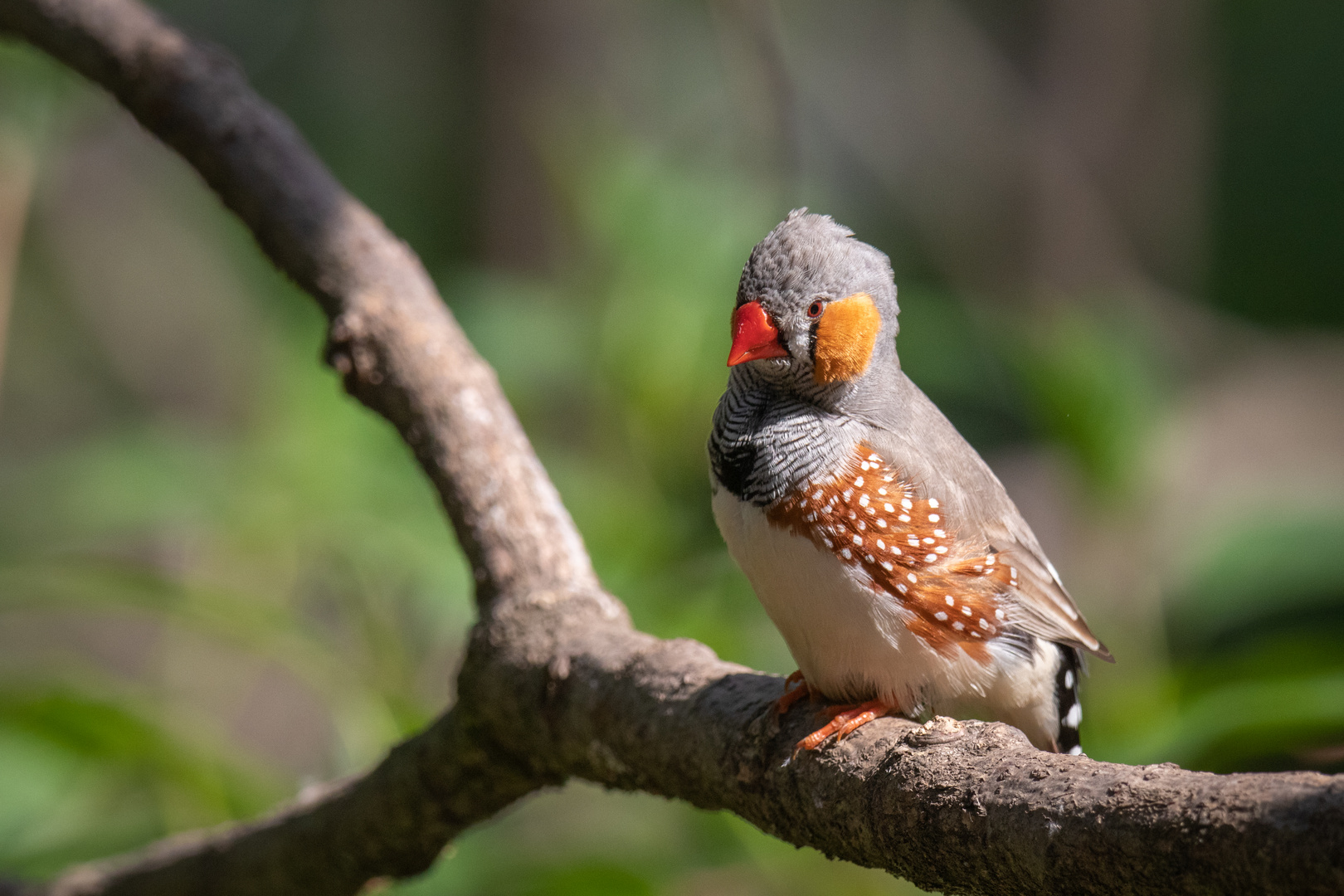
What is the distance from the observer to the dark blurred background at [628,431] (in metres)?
2.72

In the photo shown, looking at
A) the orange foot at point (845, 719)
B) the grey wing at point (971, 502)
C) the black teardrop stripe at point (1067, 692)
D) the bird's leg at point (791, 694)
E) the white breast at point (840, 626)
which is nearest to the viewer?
the orange foot at point (845, 719)

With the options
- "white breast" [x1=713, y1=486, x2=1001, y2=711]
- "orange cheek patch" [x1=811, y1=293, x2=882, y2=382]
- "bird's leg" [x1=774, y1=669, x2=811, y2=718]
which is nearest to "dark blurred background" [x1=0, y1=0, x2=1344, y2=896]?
"white breast" [x1=713, y1=486, x2=1001, y2=711]

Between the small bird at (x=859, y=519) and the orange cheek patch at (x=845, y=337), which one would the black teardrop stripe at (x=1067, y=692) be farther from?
the orange cheek patch at (x=845, y=337)

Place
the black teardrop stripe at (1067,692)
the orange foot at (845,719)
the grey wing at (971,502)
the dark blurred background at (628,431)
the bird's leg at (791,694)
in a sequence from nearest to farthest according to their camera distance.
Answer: the orange foot at (845,719) < the bird's leg at (791,694) < the grey wing at (971,502) < the black teardrop stripe at (1067,692) < the dark blurred background at (628,431)

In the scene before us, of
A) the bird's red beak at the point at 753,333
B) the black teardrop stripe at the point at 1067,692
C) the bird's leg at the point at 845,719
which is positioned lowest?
the bird's leg at the point at 845,719

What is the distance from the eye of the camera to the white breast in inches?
72.2

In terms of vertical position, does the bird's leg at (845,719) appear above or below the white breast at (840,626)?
below

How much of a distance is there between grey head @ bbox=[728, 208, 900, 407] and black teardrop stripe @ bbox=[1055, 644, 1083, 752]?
A: 2.13ft

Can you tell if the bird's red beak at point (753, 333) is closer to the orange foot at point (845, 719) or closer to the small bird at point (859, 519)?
the small bird at point (859, 519)

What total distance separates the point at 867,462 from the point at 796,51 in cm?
874

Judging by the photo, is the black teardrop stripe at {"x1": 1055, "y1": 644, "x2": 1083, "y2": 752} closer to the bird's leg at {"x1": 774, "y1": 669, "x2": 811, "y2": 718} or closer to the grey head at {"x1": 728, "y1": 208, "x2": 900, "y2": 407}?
the bird's leg at {"x1": 774, "y1": 669, "x2": 811, "y2": 718}

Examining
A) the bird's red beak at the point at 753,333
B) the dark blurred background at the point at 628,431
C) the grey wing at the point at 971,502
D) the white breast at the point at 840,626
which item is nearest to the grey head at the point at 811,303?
the bird's red beak at the point at 753,333

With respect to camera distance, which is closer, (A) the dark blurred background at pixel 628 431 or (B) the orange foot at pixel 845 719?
(B) the orange foot at pixel 845 719

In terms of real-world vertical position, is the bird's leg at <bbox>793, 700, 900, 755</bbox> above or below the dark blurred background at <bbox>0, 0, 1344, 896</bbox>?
below
